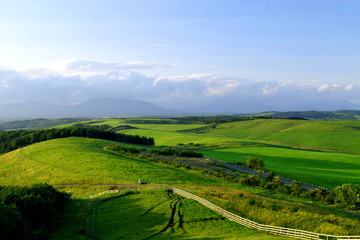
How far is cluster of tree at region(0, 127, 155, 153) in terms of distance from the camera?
144 metres

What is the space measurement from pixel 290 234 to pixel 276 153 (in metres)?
96.1

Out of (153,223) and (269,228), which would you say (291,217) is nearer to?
(269,228)

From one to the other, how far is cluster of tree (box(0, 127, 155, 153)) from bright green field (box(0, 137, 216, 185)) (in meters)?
47.0

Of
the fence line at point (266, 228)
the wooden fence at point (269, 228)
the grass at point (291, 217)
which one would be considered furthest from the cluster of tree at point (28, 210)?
the grass at point (291, 217)

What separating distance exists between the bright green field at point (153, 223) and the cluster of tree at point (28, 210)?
295cm

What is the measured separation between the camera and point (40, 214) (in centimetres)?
3969

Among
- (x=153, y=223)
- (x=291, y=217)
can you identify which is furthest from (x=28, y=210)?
(x=291, y=217)

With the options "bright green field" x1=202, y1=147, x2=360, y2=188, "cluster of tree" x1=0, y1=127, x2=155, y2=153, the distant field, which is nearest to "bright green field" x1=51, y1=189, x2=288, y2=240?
"bright green field" x1=202, y1=147, x2=360, y2=188

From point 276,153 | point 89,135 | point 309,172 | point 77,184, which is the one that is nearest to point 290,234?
point 77,184

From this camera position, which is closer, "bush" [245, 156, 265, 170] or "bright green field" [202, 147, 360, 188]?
"bright green field" [202, 147, 360, 188]

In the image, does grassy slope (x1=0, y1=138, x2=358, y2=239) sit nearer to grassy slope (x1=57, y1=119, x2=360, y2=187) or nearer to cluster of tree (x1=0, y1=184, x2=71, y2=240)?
cluster of tree (x1=0, y1=184, x2=71, y2=240)

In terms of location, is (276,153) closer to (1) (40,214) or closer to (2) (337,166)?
(2) (337,166)

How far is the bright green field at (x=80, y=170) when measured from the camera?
215ft

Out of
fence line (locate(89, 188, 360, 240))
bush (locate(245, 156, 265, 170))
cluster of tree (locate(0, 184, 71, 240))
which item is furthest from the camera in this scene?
bush (locate(245, 156, 265, 170))
